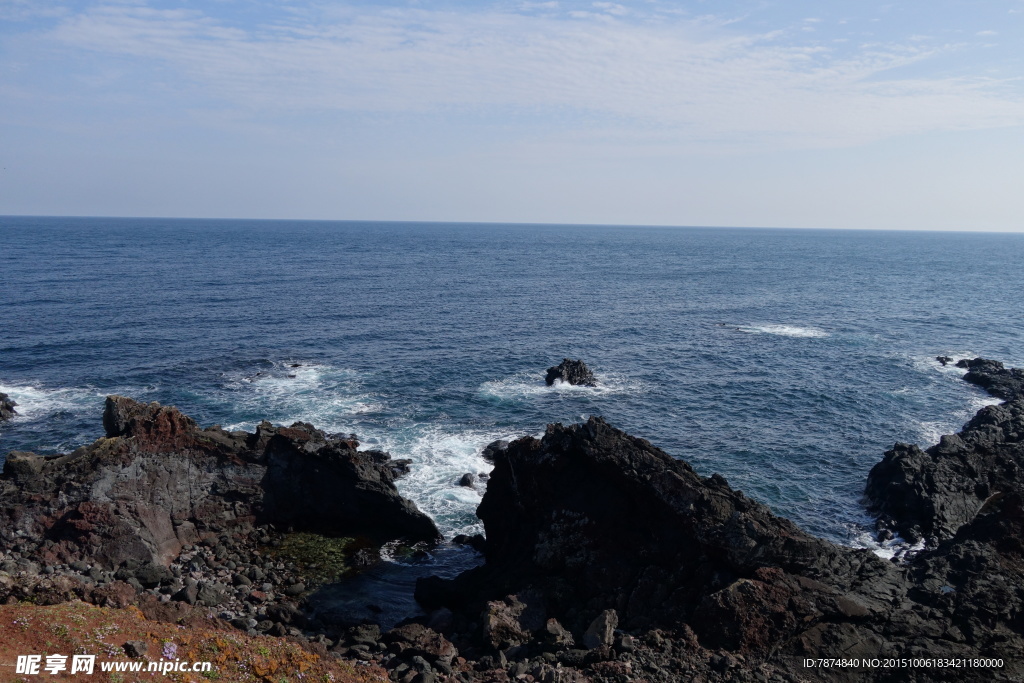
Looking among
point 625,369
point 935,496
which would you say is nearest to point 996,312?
point 625,369

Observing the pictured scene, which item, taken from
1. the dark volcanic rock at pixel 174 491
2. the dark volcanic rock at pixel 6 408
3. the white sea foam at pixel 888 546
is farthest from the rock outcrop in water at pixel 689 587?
the dark volcanic rock at pixel 6 408

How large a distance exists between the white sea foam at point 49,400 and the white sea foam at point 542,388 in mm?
39266

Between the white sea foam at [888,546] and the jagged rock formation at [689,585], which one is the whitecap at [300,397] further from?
the white sea foam at [888,546]

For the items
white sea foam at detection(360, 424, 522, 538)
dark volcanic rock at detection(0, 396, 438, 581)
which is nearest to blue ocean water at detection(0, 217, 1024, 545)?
white sea foam at detection(360, 424, 522, 538)

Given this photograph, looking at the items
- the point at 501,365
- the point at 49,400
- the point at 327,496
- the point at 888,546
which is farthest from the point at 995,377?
the point at 49,400

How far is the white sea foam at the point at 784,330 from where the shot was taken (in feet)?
344

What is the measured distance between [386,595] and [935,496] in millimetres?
39148

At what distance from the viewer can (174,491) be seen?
139 feet

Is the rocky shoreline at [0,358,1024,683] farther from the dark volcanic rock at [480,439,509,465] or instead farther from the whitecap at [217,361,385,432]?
the whitecap at [217,361,385,432]

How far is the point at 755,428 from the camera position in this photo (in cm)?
6538

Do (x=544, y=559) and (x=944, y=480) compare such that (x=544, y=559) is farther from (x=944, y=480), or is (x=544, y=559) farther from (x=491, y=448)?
(x=944, y=480)

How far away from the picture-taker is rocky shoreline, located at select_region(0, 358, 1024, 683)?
29828 mm

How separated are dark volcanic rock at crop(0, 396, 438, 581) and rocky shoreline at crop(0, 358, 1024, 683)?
13 centimetres

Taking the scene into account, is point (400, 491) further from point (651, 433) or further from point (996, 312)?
point (996, 312)
